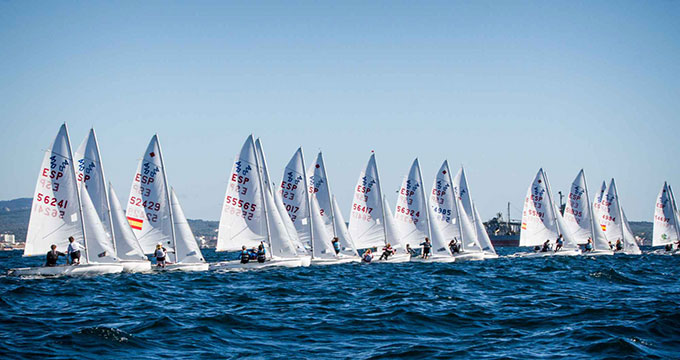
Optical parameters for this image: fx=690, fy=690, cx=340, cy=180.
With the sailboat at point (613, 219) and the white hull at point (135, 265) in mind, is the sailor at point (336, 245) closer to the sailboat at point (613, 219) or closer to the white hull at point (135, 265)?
the white hull at point (135, 265)

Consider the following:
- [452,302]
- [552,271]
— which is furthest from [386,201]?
[452,302]

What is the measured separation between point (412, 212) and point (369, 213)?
3456mm

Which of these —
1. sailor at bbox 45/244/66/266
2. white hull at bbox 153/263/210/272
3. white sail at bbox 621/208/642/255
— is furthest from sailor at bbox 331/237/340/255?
white sail at bbox 621/208/642/255

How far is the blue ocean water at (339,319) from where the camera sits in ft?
41.0

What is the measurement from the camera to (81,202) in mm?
29312

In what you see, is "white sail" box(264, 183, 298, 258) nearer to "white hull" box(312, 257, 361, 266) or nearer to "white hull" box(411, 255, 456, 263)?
"white hull" box(312, 257, 361, 266)

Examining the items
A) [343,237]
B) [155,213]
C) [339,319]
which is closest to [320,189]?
[343,237]

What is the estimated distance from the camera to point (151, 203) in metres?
32.4

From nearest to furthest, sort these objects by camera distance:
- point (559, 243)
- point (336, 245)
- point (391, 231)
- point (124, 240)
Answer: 1. point (124, 240)
2. point (336, 245)
3. point (391, 231)
4. point (559, 243)

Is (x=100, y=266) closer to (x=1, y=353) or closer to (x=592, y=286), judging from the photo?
(x=1, y=353)

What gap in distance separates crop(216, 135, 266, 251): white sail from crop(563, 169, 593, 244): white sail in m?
28.9

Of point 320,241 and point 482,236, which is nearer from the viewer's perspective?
point 320,241

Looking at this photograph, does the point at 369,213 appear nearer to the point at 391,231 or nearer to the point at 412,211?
the point at 391,231

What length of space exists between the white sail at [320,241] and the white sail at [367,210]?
394cm
